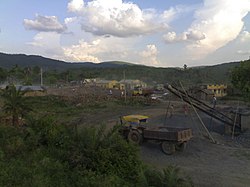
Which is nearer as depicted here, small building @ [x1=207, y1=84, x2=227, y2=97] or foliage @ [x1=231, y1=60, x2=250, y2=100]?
foliage @ [x1=231, y1=60, x2=250, y2=100]

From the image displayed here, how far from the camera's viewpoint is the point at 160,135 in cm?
1736

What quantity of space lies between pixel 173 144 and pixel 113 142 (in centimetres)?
567

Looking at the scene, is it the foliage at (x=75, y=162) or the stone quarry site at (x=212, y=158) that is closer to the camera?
the foliage at (x=75, y=162)

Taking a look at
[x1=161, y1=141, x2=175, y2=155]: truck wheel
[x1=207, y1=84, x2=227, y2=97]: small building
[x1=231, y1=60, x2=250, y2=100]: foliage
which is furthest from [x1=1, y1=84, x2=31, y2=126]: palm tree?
[x1=207, y1=84, x2=227, y2=97]: small building

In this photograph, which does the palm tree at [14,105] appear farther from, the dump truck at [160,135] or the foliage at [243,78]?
the foliage at [243,78]

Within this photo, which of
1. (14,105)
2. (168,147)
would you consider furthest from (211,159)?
(14,105)

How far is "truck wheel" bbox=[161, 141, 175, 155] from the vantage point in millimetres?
17016

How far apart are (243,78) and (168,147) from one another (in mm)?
12517

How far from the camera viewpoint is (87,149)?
1192cm

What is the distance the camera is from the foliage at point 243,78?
1001 inches

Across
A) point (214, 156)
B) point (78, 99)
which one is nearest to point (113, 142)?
point (214, 156)

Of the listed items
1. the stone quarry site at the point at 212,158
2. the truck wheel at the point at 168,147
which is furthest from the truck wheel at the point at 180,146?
the truck wheel at the point at 168,147

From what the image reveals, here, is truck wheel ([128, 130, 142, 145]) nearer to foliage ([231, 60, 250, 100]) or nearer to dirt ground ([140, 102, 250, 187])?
dirt ground ([140, 102, 250, 187])

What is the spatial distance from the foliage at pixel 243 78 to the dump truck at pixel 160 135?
10.1 metres
